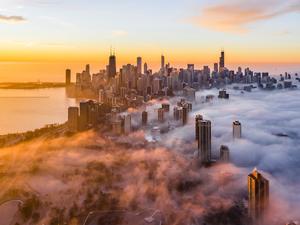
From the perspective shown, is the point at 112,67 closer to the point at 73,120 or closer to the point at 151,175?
the point at 73,120

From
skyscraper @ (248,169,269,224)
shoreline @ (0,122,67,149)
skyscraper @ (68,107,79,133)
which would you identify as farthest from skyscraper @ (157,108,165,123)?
skyscraper @ (248,169,269,224)

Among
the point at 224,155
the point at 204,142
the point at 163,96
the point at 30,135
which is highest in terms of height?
the point at 163,96

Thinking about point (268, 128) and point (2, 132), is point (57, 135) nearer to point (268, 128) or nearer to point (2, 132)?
point (2, 132)

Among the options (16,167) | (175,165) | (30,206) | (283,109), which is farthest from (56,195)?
(283,109)

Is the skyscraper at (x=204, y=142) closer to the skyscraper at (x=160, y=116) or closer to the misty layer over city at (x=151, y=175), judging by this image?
the misty layer over city at (x=151, y=175)

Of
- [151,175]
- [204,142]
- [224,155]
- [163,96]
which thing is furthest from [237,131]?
[163,96]

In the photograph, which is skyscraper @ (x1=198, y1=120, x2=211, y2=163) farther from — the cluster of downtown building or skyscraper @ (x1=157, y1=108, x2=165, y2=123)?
skyscraper @ (x1=157, y1=108, x2=165, y2=123)
